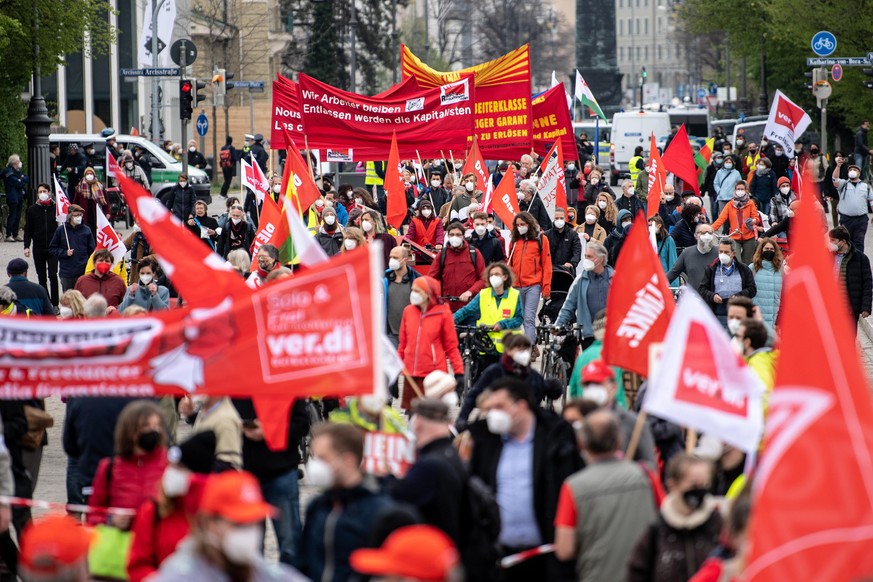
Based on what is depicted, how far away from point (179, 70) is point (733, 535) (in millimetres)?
22725

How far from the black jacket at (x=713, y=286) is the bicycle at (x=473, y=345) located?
230 centimetres

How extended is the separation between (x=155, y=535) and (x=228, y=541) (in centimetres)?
150

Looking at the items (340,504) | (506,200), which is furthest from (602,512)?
(506,200)

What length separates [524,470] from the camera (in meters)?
7.46

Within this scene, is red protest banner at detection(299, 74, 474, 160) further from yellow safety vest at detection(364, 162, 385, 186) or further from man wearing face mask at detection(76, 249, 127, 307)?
yellow safety vest at detection(364, 162, 385, 186)

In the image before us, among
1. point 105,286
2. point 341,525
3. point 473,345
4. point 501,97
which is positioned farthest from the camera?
point 501,97

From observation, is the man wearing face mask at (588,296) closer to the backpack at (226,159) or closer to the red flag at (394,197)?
the red flag at (394,197)

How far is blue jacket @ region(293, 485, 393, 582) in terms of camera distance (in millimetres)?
6359

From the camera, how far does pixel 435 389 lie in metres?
8.74

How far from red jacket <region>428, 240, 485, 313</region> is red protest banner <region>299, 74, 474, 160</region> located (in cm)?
640

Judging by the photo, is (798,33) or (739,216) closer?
(739,216)

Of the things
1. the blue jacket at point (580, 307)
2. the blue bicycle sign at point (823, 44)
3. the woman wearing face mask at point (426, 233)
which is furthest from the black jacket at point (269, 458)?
the blue bicycle sign at point (823, 44)

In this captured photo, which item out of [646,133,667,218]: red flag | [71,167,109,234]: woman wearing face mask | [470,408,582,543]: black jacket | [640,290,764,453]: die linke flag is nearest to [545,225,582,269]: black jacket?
[646,133,667,218]: red flag

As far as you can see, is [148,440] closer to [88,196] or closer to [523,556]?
[523,556]
